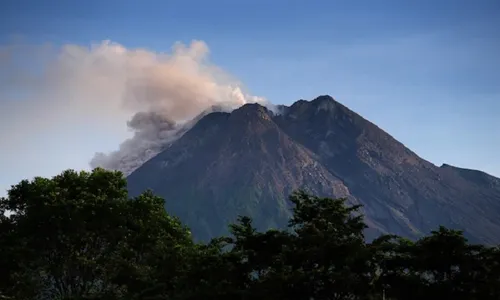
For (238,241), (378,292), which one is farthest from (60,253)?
(378,292)

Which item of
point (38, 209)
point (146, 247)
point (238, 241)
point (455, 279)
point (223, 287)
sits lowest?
point (455, 279)

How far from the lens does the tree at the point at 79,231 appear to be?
32.9 meters

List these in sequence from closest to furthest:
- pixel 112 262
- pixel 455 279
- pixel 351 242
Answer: pixel 455 279 < pixel 351 242 < pixel 112 262

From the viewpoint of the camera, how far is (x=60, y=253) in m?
35.3

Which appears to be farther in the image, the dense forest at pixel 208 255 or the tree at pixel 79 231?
the tree at pixel 79 231

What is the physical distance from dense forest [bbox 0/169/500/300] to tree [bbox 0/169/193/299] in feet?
0.26

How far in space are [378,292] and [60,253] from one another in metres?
21.4

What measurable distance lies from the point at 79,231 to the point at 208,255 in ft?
38.7

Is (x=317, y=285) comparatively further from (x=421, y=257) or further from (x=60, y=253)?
(x=60, y=253)

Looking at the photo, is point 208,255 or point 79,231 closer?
point 208,255

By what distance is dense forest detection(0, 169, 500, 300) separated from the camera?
23.8 m

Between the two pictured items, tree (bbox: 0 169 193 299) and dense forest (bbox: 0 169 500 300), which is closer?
dense forest (bbox: 0 169 500 300)

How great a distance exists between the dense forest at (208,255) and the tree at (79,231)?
8cm

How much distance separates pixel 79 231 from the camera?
1332 inches
